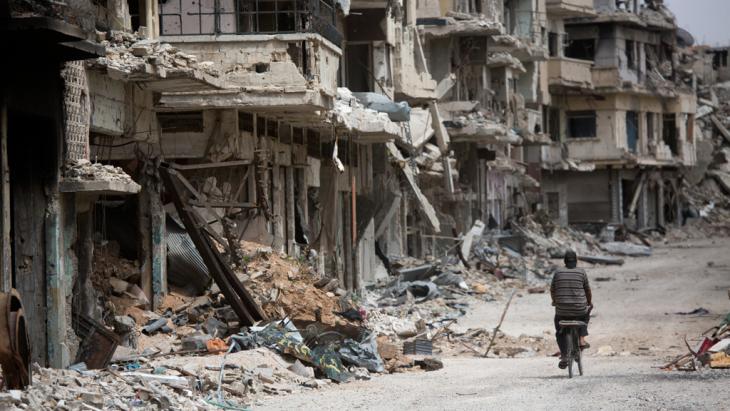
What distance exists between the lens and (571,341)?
17.7 meters

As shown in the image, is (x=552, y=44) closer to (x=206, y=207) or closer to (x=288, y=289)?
→ (x=288, y=289)

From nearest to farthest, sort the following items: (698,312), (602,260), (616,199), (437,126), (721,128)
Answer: (698,312), (437,126), (602,260), (616,199), (721,128)

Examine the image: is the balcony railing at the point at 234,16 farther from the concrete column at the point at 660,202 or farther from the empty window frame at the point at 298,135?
the concrete column at the point at 660,202

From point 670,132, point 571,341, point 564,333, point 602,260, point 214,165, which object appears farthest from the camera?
point 670,132

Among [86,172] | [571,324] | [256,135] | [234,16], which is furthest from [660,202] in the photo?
[86,172]

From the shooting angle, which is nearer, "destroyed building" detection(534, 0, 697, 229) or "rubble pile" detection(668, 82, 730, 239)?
"destroyed building" detection(534, 0, 697, 229)

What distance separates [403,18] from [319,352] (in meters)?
19.6

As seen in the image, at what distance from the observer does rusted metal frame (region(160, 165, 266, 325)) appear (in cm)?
1995

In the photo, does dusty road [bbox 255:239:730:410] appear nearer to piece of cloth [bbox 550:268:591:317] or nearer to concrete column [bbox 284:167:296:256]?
piece of cloth [bbox 550:268:591:317]

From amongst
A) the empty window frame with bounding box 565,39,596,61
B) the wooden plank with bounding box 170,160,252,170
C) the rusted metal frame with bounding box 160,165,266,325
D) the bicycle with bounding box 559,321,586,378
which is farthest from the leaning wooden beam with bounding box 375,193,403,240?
the empty window frame with bounding box 565,39,596,61

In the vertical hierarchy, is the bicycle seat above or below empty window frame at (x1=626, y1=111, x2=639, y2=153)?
below

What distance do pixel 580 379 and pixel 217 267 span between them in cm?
560

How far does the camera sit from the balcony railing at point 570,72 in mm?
62438

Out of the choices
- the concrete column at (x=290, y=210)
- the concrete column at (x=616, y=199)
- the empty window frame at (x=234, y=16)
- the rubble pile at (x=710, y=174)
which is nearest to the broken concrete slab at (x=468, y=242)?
the concrete column at (x=290, y=210)
